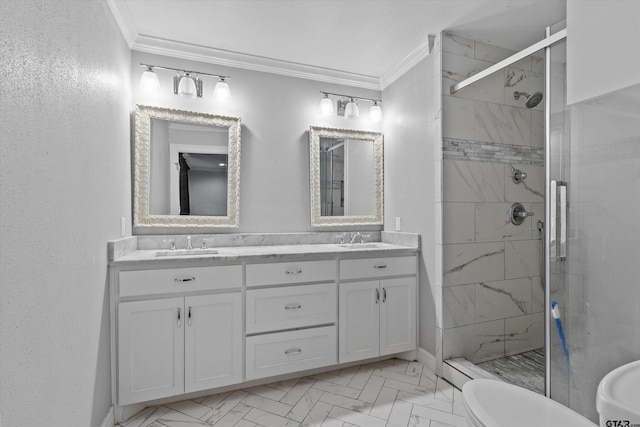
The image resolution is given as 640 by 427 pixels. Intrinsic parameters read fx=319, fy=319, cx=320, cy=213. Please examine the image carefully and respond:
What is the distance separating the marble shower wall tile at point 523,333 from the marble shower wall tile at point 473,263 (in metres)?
0.41

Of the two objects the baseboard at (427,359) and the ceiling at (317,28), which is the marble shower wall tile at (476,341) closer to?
the baseboard at (427,359)

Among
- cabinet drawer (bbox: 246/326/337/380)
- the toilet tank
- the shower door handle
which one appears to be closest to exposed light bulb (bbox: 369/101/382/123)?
the shower door handle

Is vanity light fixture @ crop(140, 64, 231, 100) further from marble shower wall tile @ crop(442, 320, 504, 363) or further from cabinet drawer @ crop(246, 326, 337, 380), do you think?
marble shower wall tile @ crop(442, 320, 504, 363)

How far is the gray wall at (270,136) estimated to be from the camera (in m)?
2.66

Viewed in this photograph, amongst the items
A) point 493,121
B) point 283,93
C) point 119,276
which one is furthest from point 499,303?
point 119,276

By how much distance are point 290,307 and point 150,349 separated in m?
0.87

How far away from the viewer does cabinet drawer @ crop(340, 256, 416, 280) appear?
2.36m

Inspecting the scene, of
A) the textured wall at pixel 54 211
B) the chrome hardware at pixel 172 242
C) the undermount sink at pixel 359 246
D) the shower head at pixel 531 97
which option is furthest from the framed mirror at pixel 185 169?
the shower head at pixel 531 97

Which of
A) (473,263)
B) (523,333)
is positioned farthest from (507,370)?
(473,263)

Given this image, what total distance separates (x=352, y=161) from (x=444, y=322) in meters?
1.58

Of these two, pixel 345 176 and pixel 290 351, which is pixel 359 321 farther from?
pixel 345 176

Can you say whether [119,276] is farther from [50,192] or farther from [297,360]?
[297,360]

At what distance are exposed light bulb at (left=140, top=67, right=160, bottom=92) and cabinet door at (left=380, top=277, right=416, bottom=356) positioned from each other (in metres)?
2.26

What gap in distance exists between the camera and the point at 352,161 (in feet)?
9.94
